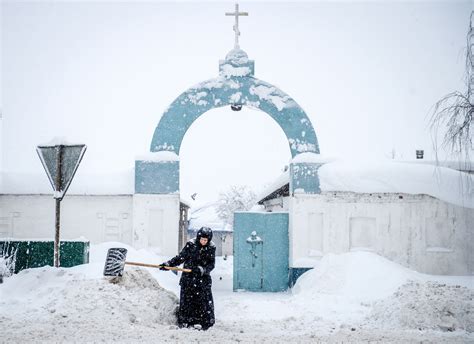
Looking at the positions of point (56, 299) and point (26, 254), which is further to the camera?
point (26, 254)

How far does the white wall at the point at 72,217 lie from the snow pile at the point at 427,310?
7944 mm

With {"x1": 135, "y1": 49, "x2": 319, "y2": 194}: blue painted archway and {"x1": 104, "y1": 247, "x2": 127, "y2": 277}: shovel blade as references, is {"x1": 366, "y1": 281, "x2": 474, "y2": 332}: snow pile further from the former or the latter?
{"x1": 135, "y1": 49, "x2": 319, "y2": 194}: blue painted archway

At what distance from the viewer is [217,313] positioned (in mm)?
8695

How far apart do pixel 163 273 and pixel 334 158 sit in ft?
20.3

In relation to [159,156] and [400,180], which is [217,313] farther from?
[400,180]

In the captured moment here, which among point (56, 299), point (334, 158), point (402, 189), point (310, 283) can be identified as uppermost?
point (334, 158)

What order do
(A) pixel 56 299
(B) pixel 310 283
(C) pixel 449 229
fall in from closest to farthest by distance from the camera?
(A) pixel 56 299 < (B) pixel 310 283 < (C) pixel 449 229

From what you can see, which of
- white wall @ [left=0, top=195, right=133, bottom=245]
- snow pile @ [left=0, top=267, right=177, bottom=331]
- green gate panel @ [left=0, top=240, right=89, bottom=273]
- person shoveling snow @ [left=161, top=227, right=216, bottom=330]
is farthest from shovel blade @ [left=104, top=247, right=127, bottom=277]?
white wall @ [left=0, top=195, right=133, bottom=245]

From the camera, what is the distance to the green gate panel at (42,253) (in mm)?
8984

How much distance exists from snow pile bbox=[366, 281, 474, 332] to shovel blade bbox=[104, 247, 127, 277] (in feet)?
15.1

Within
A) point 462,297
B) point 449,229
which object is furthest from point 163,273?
point 449,229

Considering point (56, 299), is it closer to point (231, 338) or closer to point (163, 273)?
point (231, 338)

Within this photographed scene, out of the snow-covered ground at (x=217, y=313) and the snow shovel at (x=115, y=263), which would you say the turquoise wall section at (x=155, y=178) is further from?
the snow shovel at (x=115, y=263)

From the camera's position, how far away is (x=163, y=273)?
11328mm
